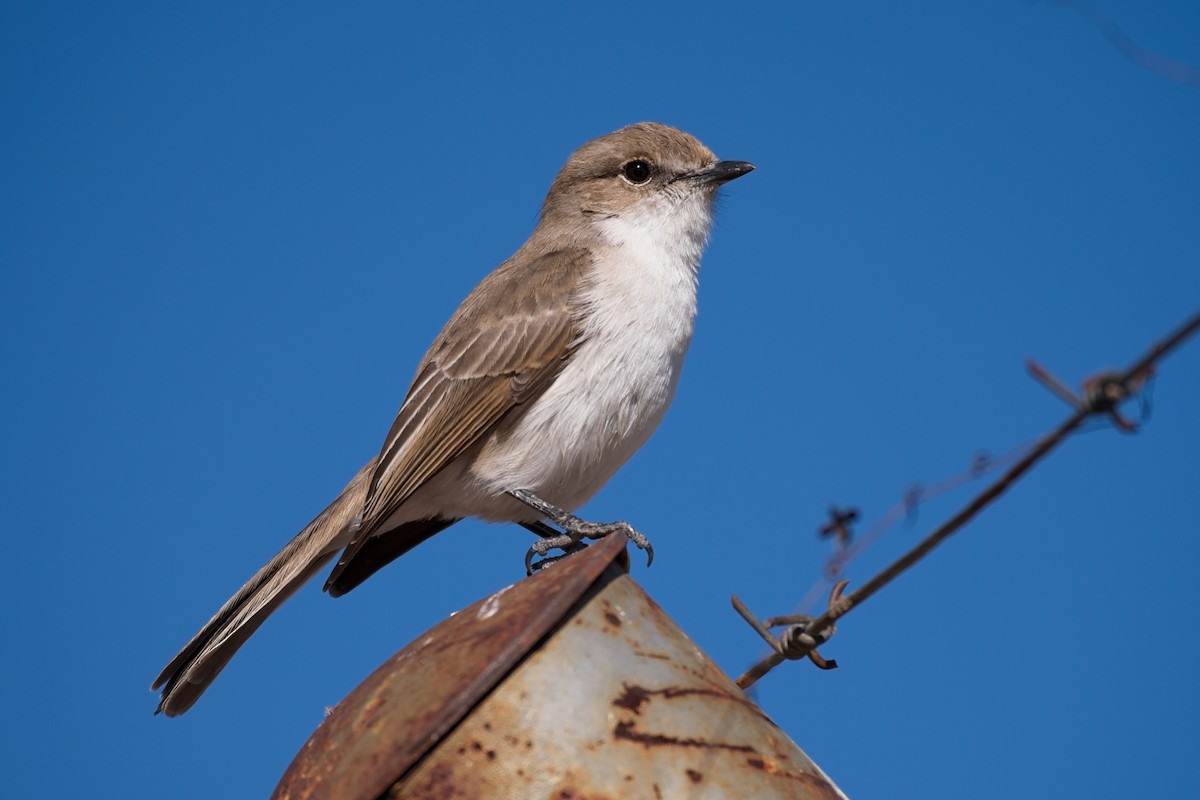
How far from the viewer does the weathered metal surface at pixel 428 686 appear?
271 centimetres

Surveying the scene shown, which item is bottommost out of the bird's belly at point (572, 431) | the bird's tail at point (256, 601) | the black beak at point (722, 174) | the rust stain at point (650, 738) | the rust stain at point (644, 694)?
the rust stain at point (650, 738)

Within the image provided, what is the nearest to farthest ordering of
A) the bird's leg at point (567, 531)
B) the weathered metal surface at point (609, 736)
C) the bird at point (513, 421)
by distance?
1. the weathered metal surface at point (609, 736)
2. the bird's leg at point (567, 531)
3. the bird at point (513, 421)

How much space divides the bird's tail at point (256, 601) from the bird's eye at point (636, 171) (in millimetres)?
2204

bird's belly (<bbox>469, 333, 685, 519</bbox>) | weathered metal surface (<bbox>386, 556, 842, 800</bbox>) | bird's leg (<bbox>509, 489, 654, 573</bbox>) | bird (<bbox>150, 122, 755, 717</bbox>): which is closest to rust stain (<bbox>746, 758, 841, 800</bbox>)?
weathered metal surface (<bbox>386, 556, 842, 800</bbox>)

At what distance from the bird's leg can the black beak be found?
7.13 feet

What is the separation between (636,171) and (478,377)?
1810 mm

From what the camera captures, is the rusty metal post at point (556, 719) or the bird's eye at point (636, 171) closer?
the rusty metal post at point (556, 719)

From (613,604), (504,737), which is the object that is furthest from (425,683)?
(613,604)

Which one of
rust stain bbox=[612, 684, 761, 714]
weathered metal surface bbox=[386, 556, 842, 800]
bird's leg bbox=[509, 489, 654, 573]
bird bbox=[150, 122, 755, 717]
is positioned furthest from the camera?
bird bbox=[150, 122, 755, 717]

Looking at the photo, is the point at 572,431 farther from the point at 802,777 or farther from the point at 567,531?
the point at 802,777

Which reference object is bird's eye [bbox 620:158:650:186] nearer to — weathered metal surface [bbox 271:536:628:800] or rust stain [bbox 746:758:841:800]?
weathered metal surface [bbox 271:536:628:800]

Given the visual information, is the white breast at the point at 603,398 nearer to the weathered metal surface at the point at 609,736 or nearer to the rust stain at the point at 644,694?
the weathered metal surface at the point at 609,736

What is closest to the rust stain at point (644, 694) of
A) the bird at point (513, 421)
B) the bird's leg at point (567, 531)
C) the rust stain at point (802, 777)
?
the rust stain at point (802, 777)

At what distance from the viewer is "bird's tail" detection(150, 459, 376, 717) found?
5.04 meters
